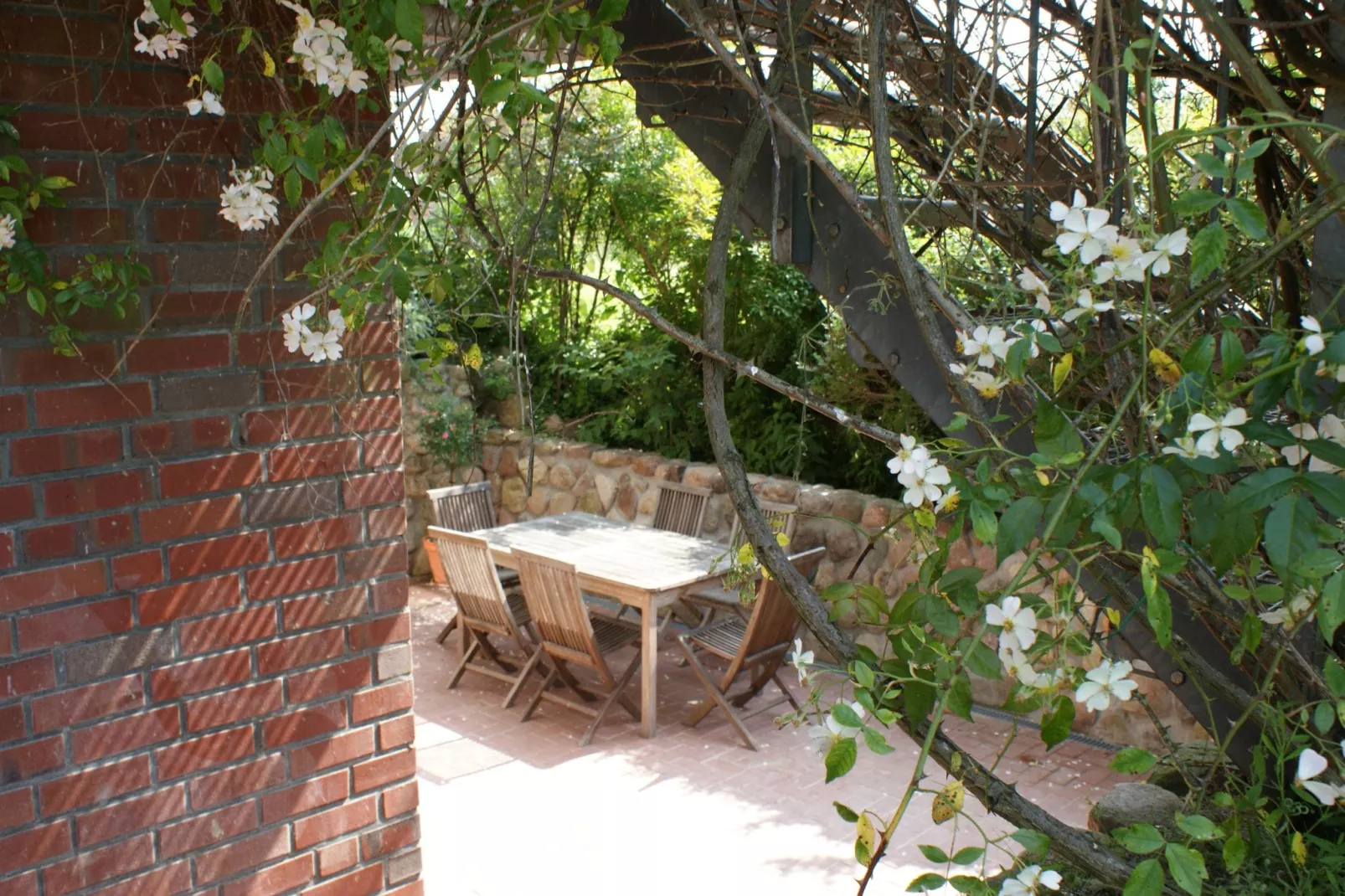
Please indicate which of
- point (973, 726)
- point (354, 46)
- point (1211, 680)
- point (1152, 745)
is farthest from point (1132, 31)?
point (973, 726)

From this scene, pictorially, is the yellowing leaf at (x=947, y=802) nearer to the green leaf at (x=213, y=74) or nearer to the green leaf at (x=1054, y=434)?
the green leaf at (x=1054, y=434)

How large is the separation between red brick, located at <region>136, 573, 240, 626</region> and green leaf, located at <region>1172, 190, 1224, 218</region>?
175 centimetres

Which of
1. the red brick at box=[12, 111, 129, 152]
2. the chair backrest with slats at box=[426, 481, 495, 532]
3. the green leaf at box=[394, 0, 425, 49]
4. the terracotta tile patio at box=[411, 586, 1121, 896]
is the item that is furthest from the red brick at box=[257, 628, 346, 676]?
the chair backrest with slats at box=[426, 481, 495, 532]

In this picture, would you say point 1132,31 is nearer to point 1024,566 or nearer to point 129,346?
point 1024,566

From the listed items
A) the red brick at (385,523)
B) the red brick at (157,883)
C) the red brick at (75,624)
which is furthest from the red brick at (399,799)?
the red brick at (75,624)

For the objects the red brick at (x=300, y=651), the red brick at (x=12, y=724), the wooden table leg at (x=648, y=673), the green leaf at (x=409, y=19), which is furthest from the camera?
the wooden table leg at (x=648, y=673)

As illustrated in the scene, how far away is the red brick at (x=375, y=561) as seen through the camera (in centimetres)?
235

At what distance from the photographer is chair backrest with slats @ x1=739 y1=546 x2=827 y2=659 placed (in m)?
5.58

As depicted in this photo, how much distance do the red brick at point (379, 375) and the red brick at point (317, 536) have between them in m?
0.26

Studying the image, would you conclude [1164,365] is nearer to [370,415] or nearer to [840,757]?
[840,757]

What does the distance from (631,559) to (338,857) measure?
408 cm

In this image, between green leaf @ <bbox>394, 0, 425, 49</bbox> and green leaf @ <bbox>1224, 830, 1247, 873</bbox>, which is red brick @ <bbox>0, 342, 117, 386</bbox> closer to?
green leaf @ <bbox>394, 0, 425, 49</bbox>

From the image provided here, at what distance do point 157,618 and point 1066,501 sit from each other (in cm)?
165

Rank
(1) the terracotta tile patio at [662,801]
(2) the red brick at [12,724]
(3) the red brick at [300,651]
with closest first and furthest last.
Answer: (2) the red brick at [12,724] < (3) the red brick at [300,651] < (1) the terracotta tile patio at [662,801]
